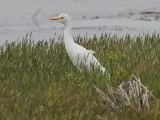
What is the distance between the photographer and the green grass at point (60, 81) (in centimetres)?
541

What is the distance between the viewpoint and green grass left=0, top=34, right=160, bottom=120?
17.7ft

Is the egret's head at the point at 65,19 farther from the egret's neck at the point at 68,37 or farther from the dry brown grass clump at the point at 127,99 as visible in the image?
the dry brown grass clump at the point at 127,99

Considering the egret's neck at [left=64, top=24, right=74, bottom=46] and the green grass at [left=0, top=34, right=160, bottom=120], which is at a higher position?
the egret's neck at [left=64, top=24, right=74, bottom=46]

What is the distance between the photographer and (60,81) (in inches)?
276

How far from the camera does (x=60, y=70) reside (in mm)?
7684

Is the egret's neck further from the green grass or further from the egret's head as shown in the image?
the green grass

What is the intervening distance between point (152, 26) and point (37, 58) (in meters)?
12.1

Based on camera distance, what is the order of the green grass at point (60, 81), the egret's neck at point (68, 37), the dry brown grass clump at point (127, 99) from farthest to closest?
the egret's neck at point (68, 37) < the dry brown grass clump at point (127, 99) < the green grass at point (60, 81)

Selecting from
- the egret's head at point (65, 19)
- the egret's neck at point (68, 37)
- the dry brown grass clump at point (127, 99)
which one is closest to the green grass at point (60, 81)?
the dry brown grass clump at point (127, 99)

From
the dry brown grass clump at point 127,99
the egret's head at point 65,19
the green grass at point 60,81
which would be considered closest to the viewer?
the green grass at point 60,81

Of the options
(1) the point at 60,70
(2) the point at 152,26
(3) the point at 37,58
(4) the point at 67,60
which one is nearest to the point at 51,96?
(1) the point at 60,70

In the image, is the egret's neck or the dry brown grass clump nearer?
the dry brown grass clump

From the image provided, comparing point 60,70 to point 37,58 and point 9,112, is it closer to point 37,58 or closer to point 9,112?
point 37,58

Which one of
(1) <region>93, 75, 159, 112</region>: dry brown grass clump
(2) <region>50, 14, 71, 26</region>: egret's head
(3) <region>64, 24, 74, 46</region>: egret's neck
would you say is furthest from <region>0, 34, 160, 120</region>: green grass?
(2) <region>50, 14, 71, 26</region>: egret's head
